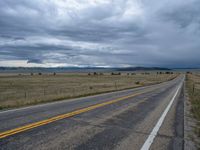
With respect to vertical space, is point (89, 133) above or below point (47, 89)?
above

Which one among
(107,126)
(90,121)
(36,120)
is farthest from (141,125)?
(36,120)

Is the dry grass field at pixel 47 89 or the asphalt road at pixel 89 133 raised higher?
the asphalt road at pixel 89 133

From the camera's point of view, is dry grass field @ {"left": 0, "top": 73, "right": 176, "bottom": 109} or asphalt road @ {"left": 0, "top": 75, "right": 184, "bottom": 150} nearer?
asphalt road @ {"left": 0, "top": 75, "right": 184, "bottom": 150}

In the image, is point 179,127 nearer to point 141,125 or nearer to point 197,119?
point 141,125

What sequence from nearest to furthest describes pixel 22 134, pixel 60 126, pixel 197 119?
1. pixel 22 134
2. pixel 60 126
3. pixel 197 119

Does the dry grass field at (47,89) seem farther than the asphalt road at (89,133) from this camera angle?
Yes

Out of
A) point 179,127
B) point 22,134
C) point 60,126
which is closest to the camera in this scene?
Result: point 22,134

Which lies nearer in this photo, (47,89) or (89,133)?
(89,133)

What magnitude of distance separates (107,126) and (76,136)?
1675 mm

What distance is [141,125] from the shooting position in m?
7.54

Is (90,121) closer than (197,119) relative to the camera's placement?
Yes

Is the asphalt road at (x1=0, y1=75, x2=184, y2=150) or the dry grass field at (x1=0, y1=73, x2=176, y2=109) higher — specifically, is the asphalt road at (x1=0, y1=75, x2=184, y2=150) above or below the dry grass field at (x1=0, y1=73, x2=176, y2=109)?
above

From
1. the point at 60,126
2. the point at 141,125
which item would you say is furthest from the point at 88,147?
the point at 141,125

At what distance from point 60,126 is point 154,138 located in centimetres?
338
